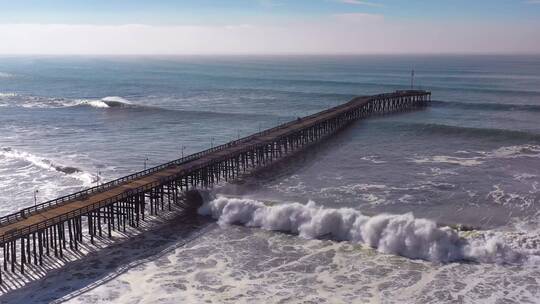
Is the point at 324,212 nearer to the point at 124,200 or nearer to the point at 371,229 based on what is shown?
the point at 371,229

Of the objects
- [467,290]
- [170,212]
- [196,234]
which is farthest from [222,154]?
[467,290]

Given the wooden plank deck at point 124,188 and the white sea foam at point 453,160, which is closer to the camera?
the wooden plank deck at point 124,188

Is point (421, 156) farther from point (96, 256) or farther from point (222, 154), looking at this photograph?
point (96, 256)

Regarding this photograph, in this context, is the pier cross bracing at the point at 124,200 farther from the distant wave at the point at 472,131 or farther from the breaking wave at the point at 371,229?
the distant wave at the point at 472,131

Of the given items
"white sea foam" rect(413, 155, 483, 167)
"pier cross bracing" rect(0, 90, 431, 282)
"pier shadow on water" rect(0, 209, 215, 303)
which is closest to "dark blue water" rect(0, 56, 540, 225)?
"white sea foam" rect(413, 155, 483, 167)

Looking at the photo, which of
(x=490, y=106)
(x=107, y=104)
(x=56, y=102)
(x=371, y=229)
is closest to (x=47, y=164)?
(x=371, y=229)

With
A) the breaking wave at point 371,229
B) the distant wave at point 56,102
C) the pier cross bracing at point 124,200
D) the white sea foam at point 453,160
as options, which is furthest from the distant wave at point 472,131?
the distant wave at point 56,102
